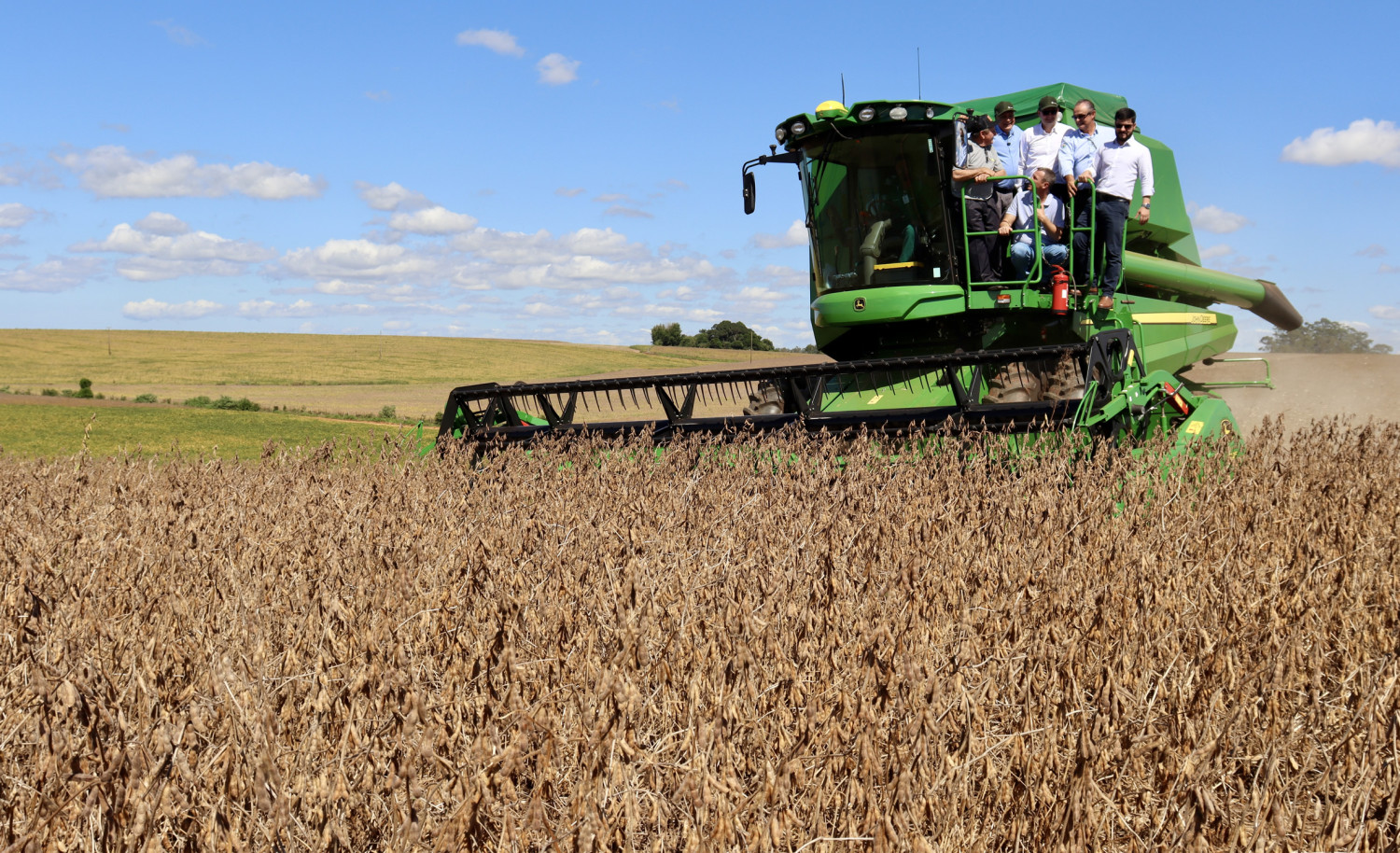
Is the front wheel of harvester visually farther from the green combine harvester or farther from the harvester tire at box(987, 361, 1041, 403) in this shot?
the harvester tire at box(987, 361, 1041, 403)

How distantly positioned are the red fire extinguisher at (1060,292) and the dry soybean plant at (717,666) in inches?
103

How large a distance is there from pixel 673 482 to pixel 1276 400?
37.4 ft

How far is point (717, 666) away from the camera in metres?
2.05

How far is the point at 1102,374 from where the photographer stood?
5.45 meters

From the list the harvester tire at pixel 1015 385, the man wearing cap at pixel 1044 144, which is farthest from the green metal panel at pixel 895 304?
the man wearing cap at pixel 1044 144

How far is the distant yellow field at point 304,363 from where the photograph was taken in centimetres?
3750

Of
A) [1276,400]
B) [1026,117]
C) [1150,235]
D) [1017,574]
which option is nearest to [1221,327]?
[1150,235]

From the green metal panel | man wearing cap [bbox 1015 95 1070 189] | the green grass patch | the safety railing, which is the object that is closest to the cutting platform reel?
the green metal panel

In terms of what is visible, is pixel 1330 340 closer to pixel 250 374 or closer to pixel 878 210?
pixel 878 210

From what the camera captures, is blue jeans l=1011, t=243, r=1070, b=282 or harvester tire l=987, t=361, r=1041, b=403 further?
blue jeans l=1011, t=243, r=1070, b=282

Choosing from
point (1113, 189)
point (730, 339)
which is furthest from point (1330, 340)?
point (730, 339)

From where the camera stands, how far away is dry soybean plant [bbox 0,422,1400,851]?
140 centimetres

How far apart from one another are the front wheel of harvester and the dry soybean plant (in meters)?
2.55

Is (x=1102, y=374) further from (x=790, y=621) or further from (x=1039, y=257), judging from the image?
(x=790, y=621)
